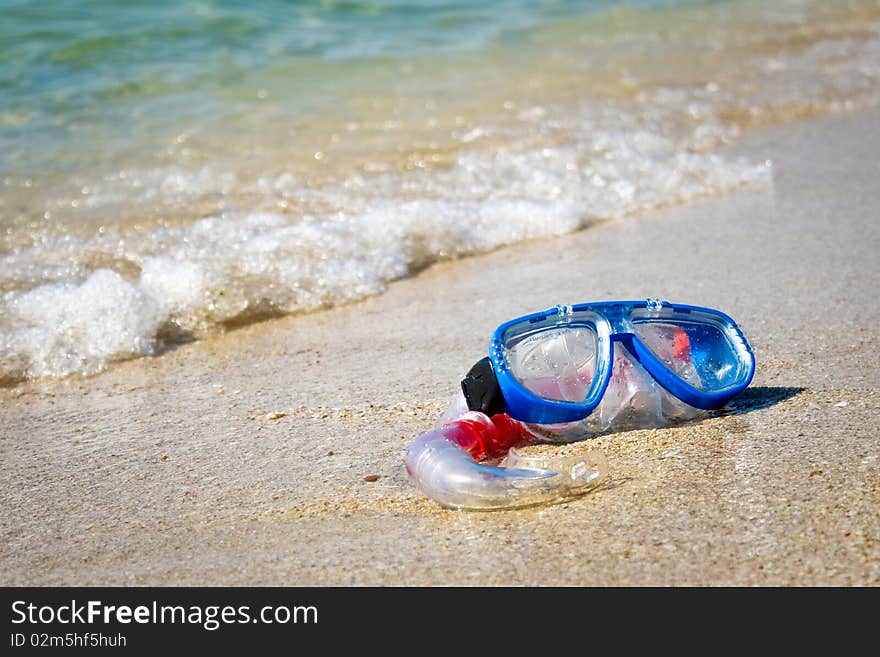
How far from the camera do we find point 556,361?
2.70m

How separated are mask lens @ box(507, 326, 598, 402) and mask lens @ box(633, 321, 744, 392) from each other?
0.16 m

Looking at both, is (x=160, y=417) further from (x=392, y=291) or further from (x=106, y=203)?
(x=106, y=203)

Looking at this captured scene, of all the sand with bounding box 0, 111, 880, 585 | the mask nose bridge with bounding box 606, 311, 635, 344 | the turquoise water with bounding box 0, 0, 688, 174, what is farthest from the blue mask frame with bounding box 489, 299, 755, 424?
the turquoise water with bounding box 0, 0, 688, 174

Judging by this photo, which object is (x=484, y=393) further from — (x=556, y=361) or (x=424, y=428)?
(x=424, y=428)

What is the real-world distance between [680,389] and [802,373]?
2.00ft

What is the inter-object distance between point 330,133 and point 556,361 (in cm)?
407

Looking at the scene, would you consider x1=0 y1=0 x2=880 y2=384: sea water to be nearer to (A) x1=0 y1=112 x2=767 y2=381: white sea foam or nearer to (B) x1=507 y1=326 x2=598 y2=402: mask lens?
(A) x1=0 y1=112 x2=767 y2=381: white sea foam

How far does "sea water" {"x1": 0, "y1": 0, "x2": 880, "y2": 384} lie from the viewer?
13.7 ft

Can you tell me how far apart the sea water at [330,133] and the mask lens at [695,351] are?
166 cm

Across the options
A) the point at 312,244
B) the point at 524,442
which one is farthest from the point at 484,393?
the point at 312,244

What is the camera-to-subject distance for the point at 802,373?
3.04 meters

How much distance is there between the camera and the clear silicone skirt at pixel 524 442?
2344mm

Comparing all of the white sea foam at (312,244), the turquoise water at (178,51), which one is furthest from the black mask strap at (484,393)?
the turquoise water at (178,51)

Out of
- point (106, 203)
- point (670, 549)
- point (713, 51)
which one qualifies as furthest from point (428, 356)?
point (713, 51)
